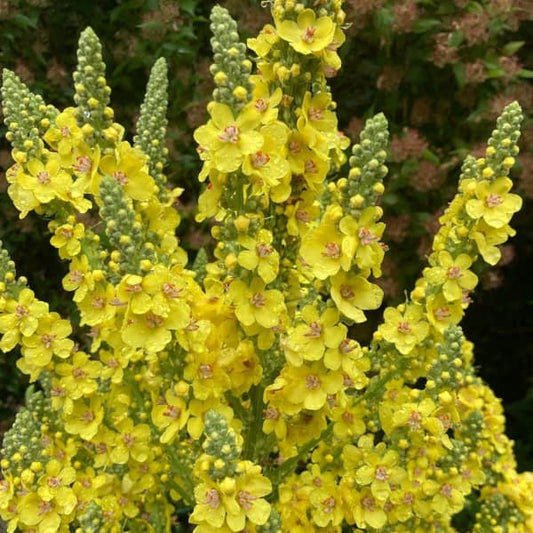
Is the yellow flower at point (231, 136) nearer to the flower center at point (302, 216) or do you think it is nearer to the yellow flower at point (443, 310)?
the flower center at point (302, 216)

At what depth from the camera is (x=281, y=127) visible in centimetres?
113

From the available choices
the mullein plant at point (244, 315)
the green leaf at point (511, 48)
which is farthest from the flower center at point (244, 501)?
the green leaf at point (511, 48)

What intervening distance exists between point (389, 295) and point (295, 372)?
1.43 meters

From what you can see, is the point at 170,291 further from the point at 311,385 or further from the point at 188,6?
the point at 188,6

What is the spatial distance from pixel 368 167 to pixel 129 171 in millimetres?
436

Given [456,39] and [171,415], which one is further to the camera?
[456,39]

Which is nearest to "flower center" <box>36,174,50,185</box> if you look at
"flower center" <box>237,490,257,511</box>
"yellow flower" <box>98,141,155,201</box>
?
"yellow flower" <box>98,141,155,201</box>

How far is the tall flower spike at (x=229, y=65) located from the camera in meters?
1.09

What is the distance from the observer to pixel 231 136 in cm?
111

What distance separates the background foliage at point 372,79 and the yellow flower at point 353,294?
132 centimetres

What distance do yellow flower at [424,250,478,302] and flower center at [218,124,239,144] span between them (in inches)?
19.0

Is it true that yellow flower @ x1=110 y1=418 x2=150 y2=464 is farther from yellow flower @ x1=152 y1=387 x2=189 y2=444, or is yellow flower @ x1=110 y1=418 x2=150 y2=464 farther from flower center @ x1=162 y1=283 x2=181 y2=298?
flower center @ x1=162 y1=283 x2=181 y2=298

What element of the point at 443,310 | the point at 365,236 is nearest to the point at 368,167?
the point at 365,236

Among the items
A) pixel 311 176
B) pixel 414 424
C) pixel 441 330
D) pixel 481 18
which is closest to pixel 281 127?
pixel 311 176
